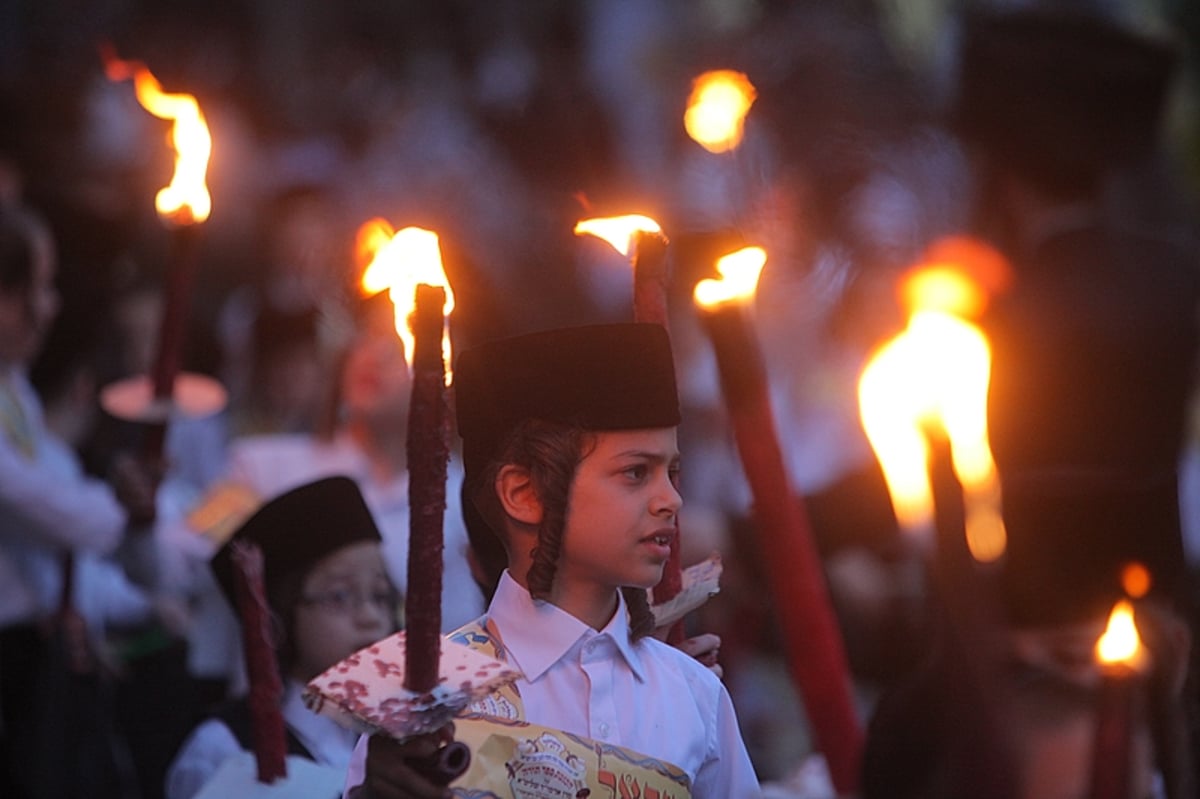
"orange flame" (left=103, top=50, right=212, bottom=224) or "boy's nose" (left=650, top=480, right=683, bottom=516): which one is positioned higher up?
"orange flame" (left=103, top=50, right=212, bottom=224)

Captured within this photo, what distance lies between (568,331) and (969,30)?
Result: 2342mm

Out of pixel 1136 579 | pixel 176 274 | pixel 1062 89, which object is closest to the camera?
pixel 1136 579

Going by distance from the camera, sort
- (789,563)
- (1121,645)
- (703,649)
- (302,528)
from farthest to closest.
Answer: (302,528), (703,649), (789,563), (1121,645)

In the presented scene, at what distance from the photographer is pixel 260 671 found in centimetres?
238

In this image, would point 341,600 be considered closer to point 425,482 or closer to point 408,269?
point 408,269

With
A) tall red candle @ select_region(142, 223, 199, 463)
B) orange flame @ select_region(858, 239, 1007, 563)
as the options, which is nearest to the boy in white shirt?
orange flame @ select_region(858, 239, 1007, 563)

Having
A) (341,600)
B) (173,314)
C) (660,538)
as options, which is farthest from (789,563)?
(173,314)

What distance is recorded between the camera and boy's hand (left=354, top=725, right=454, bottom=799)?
1681 mm

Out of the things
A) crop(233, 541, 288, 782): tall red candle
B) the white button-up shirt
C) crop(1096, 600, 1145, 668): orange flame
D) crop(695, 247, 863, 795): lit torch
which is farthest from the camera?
crop(233, 541, 288, 782): tall red candle

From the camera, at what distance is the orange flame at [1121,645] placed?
1.79 metres

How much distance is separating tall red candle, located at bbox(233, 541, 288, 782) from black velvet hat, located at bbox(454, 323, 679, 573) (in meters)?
0.51

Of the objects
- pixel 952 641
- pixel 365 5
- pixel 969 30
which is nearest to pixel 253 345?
pixel 969 30

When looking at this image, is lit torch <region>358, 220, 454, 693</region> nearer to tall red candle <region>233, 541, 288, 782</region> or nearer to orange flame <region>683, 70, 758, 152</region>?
tall red candle <region>233, 541, 288, 782</region>

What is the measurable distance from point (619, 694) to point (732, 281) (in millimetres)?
631
